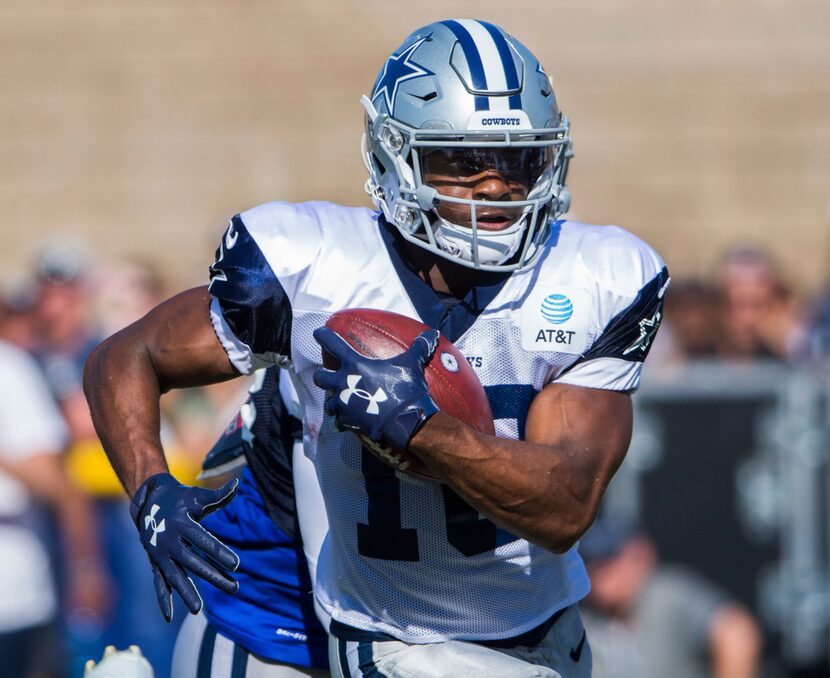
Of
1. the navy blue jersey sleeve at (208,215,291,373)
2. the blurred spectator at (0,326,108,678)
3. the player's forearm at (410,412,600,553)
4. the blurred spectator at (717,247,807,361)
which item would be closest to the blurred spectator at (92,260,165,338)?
the blurred spectator at (0,326,108,678)

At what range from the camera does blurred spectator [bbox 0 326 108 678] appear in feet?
17.5

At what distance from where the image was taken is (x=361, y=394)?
2.46 meters

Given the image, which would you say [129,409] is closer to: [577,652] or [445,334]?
[445,334]

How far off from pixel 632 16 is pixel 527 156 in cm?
777

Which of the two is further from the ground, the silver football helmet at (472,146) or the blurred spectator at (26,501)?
the silver football helmet at (472,146)

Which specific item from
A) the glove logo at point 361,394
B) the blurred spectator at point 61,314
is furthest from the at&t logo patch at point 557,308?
the blurred spectator at point 61,314

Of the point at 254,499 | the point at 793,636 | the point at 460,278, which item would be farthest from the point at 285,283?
the point at 793,636

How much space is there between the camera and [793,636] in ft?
20.4

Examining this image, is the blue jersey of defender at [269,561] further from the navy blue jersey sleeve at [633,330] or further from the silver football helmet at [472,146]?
the navy blue jersey sleeve at [633,330]

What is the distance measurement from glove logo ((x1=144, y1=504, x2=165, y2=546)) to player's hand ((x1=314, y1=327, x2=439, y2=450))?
0.42 metres

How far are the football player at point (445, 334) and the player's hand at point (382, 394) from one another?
285mm

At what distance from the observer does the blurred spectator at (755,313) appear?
6762mm

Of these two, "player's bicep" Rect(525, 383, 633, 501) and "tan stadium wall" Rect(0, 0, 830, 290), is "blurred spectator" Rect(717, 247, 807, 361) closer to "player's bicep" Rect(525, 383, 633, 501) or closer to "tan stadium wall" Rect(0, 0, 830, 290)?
"tan stadium wall" Rect(0, 0, 830, 290)

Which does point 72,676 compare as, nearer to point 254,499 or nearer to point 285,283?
point 254,499
